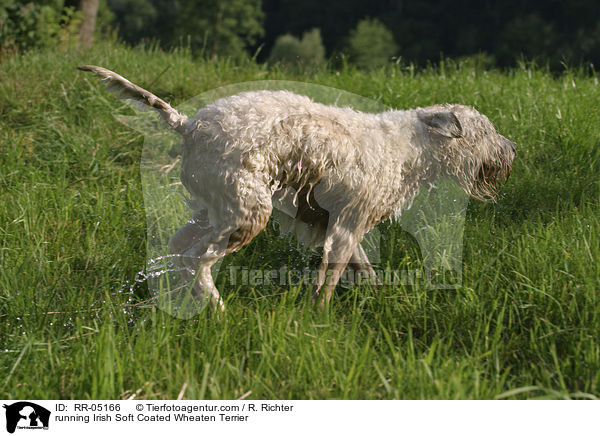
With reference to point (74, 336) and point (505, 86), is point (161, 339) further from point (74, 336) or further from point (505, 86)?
point (505, 86)

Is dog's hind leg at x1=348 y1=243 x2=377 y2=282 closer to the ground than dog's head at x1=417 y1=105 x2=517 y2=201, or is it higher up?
closer to the ground

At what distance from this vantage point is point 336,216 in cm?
356

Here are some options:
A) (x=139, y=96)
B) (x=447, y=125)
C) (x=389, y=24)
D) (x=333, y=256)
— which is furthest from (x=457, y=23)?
(x=139, y=96)

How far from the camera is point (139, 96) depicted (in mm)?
3207

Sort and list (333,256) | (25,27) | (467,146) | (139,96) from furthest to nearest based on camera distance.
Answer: (25,27) → (467,146) → (333,256) → (139,96)

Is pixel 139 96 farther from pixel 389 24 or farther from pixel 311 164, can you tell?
pixel 389 24

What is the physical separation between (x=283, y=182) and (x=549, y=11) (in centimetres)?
5137

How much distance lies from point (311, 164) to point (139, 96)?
108 centimetres

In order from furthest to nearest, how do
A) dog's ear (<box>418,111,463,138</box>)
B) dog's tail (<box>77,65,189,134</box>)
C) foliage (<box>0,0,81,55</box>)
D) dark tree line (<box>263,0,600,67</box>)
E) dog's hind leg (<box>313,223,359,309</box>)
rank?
dark tree line (<box>263,0,600,67</box>), foliage (<box>0,0,81,55</box>), dog's ear (<box>418,111,463,138</box>), dog's hind leg (<box>313,223,359,309</box>), dog's tail (<box>77,65,189,134</box>)

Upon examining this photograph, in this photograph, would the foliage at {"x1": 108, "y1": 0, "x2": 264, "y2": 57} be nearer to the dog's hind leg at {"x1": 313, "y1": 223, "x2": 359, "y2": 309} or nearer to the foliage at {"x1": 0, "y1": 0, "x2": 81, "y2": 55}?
the foliage at {"x1": 0, "y1": 0, "x2": 81, "y2": 55}

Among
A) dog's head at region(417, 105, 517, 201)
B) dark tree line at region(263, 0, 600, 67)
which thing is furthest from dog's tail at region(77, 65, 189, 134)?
dark tree line at region(263, 0, 600, 67)
